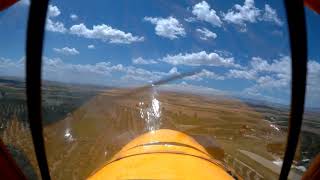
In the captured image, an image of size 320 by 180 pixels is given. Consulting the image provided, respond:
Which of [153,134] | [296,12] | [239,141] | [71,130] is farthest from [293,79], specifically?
[239,141]

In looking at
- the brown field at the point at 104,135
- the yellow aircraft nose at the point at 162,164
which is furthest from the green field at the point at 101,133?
the yellow aircraft nose at the point at 162,164

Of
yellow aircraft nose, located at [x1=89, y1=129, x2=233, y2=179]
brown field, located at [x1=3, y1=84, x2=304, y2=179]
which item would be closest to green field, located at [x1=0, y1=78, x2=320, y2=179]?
brown field, located at [x1=3, y1=84, x2=304, y2=179]

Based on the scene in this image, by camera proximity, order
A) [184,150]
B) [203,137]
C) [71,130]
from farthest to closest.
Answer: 1. [71,130]
2. [203,137]
3. [184,150]

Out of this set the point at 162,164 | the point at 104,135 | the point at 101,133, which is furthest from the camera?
the point at 101,133

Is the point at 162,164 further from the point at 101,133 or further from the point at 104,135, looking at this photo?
the point at 101,133

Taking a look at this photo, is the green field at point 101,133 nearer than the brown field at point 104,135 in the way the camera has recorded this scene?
Yes

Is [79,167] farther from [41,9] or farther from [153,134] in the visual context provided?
[41,9]

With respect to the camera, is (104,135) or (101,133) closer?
(104,135)

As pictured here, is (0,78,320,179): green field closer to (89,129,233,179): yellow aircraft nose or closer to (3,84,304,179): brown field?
(3,84,304,179): brown field

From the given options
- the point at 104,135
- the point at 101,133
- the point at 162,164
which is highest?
the point at 162,164

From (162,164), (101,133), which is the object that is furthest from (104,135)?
(162,164)

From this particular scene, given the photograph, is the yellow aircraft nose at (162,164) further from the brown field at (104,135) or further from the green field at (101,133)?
the brown field at (104,135)
